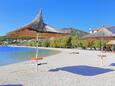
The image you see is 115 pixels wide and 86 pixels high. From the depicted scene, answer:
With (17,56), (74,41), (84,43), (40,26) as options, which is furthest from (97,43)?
(40,26)

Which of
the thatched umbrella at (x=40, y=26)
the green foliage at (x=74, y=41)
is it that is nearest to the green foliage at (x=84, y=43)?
the green foliage at (x=74, y=41)

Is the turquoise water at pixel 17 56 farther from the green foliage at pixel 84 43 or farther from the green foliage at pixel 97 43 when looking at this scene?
the green foliage at pixel 84 43

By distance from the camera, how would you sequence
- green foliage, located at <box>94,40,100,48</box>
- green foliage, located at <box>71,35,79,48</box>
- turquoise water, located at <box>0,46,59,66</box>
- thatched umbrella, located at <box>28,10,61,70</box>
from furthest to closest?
green foliage, located at <box>71,35,79,48</box>
green foliage, located at <box>94,40,100,48</box>
turquoise water, located at <box>0,46,59,66</box>
thatched umbrella, located at <box>28,10,61,70</box>

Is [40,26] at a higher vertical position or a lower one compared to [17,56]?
higher

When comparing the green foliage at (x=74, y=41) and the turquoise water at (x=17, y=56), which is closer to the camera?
the turquoise water at (x=17, y=56)

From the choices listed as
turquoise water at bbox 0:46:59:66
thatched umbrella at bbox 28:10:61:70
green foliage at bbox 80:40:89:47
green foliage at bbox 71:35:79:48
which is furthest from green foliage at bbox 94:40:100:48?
thatched umbrella at bbox 28:10:61:70

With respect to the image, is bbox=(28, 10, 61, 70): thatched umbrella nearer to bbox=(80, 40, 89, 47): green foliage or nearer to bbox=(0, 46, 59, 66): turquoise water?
bbox=(0, 46, 59, 66): turquoise water

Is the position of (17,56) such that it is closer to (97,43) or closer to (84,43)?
(97,43)

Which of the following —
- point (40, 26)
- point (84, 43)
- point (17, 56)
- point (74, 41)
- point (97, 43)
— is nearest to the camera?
point (40, 26)

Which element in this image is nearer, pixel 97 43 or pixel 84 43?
pixel 97 43

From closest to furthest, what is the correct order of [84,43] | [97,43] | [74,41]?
[97,43] → [84,43] → [74,41]

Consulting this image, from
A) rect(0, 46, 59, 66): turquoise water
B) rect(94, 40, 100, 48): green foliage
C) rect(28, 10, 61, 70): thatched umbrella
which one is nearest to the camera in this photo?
rect(28, 10, 61, 70): thatched umbrella

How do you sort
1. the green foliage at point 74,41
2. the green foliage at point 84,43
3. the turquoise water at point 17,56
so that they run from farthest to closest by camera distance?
1. the green foliage at point 74,41
2. the green foliage at point 84,43
3. the turquoise water at point 17,56

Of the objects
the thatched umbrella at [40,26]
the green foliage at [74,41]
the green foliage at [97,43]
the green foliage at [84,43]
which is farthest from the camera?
the green foliage at [74,41]
